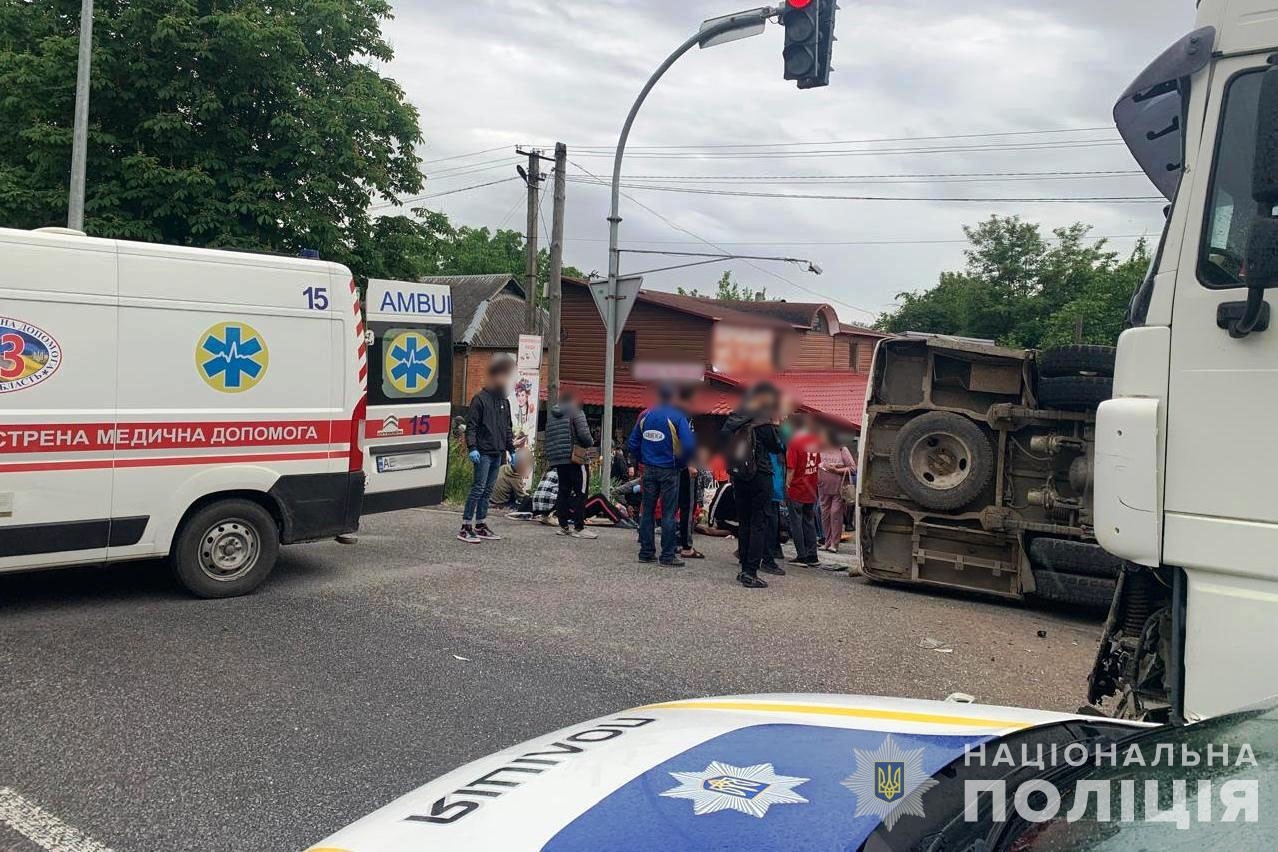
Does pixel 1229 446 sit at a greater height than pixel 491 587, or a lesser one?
greater

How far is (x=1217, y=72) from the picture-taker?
117 inches

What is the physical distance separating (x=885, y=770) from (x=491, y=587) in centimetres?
548

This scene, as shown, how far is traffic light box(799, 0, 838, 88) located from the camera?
8898 millimetres

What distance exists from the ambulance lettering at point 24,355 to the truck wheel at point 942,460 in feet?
20.3

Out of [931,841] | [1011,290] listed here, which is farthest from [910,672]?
[1011,290]

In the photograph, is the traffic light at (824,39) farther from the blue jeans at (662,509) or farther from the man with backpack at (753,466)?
the blue jeans at (662,509)

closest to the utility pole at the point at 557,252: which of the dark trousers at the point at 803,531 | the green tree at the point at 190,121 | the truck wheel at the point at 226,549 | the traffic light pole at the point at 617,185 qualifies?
the green tree at the point at 190,121

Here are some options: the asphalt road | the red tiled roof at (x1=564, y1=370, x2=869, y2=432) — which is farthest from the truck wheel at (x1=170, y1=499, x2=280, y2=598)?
the red tiled roof at (x1=564, y1=370, x2=869, y2=432)

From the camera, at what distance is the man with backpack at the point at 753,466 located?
7848 millimetres

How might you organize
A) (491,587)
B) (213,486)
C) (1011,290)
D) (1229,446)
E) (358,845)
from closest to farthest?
(358,845), (1229,446), (213,486), (491,587), (1011,290)

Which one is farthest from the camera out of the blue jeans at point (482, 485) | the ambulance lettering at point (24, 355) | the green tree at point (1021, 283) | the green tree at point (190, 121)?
the green tree at point (1021, 283)

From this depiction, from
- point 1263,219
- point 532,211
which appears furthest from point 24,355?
point 532,211

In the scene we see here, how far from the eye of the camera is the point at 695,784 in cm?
196

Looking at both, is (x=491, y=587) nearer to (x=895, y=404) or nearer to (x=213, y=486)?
(x=213, y=486)
